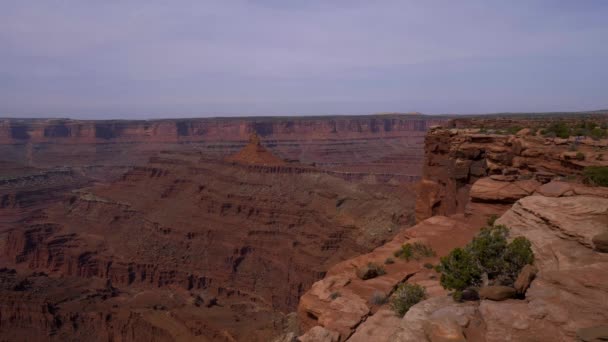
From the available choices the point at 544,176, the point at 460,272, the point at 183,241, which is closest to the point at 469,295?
the point at 460,272

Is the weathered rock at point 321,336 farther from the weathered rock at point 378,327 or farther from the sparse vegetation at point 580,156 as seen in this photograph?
the sparse vegetation at point 580,156

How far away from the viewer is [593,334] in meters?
5.93

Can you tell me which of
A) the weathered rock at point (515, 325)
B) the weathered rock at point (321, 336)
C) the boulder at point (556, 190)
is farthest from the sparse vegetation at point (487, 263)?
the boulder at point (556, 190)

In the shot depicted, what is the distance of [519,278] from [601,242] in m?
1.70

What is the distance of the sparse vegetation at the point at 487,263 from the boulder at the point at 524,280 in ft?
1.98

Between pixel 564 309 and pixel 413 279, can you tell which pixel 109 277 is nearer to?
pixel 413 279

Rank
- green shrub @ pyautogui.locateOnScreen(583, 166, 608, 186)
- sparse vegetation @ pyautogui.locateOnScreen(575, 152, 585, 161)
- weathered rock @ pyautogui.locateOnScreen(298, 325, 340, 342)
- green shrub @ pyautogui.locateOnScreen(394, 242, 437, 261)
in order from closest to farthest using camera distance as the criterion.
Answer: weathered rock @ pyautogui.locateOnScreen(298, 325, 340, 342) → green shrub @ pyautogui.locateOnScreen(583, 166, 608, 186) → green shrub @ pyautogui.locateOnScreen(394, 242, 437, 261) → sparse vegetation @ pyautogui.locateOnScreen(575, 152, 585, 161)

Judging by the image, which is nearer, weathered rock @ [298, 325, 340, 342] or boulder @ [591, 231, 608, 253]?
boulder @ [591, 231, 608, 253]

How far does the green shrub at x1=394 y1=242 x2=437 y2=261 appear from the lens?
44.5 ft

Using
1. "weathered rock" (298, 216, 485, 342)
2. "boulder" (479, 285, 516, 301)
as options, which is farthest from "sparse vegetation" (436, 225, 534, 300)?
"boulder" (479, 285, 516, 301)

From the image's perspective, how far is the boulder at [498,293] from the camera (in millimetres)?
7552

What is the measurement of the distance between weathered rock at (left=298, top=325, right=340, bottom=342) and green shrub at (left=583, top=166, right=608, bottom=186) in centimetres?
804

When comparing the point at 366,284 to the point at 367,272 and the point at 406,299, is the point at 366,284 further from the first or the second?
the point at 406,299

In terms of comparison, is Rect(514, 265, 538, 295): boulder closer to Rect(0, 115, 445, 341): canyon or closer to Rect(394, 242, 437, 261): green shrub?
Rect(394, 242, 437, 261): green shrub
